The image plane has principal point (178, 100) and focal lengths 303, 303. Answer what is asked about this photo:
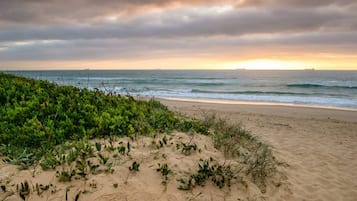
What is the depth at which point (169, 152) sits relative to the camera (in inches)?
191

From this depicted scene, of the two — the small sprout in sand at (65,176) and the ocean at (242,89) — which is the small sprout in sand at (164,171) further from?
the ocean at (242,89)

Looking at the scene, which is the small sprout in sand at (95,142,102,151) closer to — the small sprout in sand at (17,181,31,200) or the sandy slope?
the sandy slope

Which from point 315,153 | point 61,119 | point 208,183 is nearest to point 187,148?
point 208,183

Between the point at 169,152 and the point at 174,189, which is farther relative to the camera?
the point at 169,152

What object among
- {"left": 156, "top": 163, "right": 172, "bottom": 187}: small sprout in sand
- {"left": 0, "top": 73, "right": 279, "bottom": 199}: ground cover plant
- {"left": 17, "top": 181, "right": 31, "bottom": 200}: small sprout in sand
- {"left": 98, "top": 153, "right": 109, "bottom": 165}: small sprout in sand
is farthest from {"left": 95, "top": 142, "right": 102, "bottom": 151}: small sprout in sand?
{"left": 17, "top": 181, "right": 31, "bottom": 200}: small sprout in sand

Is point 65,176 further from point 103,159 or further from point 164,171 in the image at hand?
point 164,171

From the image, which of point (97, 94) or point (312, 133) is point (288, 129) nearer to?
point (312, 133)

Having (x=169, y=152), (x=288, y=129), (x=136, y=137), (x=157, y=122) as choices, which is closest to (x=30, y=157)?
(x=136, y=137)

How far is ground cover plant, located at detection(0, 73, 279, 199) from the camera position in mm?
4184

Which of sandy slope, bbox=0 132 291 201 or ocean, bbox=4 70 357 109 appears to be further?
ocean, bbox=4 70 357 109

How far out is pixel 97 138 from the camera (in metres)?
5.12

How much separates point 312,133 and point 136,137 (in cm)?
724

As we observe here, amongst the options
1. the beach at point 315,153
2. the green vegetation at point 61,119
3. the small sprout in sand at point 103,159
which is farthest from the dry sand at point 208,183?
the green vegetation at point 61,119

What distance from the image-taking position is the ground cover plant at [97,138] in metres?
4.18
